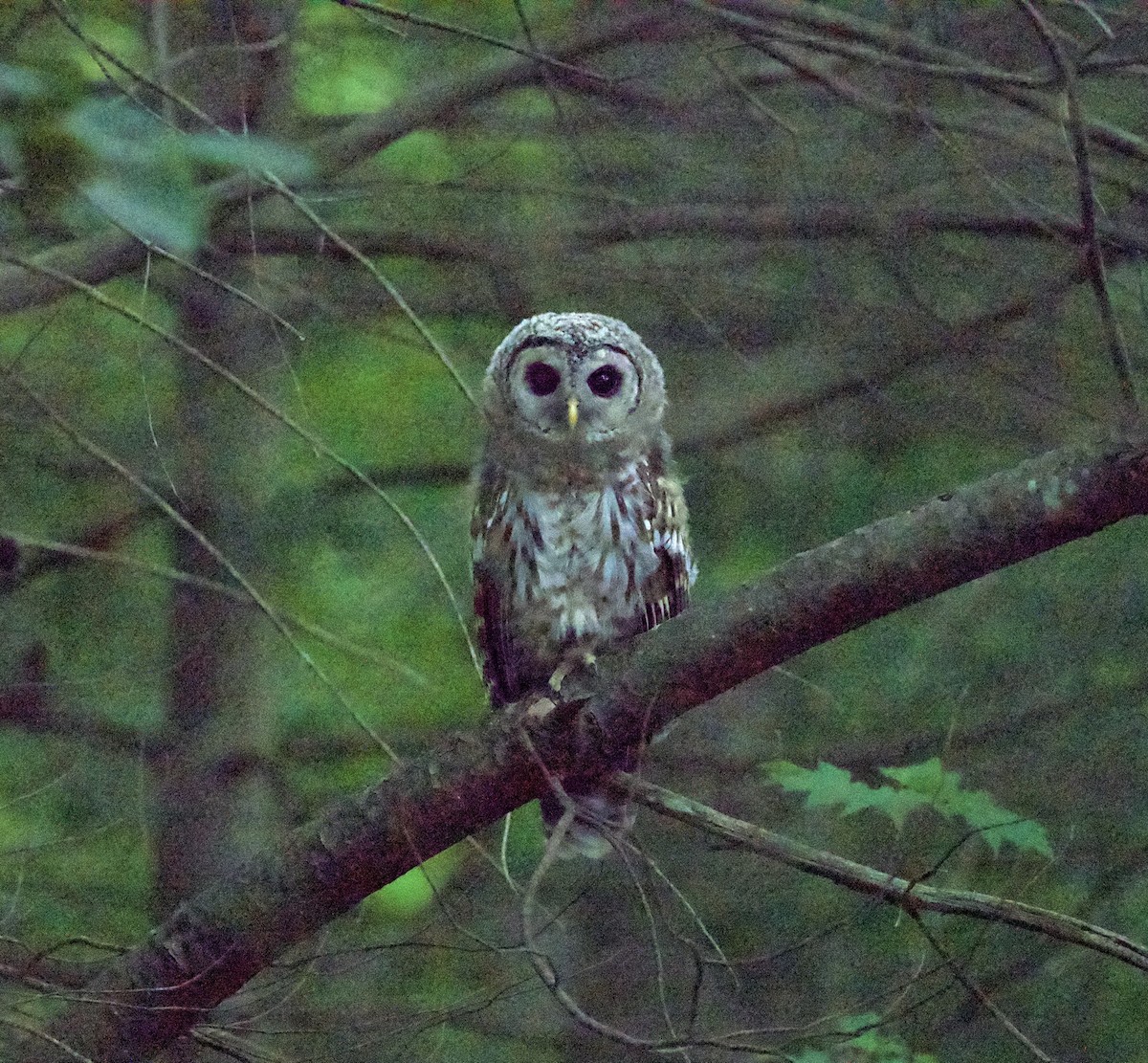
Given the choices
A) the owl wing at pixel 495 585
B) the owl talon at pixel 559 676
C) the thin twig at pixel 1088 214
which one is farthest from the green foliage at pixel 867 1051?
the owl wing at pixel 495 585

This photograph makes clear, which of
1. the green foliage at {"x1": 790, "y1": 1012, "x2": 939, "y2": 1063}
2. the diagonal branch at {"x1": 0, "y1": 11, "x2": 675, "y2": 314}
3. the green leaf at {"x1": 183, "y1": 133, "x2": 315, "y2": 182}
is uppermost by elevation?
the diagonal branch at {"x1": 0, "y1": 11, "x2": 675, "y2": 314}

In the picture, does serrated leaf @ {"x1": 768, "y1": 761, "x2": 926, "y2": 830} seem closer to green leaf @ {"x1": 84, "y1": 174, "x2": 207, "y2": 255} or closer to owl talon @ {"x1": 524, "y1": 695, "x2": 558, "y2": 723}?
owl talon @ {"x1": 524, "y1": 695, "x2": 558, "y2": 723}

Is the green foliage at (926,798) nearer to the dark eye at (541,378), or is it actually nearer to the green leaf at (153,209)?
the dark eye at (541,378)

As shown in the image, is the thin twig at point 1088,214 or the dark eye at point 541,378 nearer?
the thin twig at point 1088,214

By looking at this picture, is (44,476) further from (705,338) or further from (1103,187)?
(1103,187)

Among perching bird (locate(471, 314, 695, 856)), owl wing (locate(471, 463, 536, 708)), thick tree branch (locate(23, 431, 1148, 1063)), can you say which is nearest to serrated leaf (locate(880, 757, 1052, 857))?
thick tree branch (locate(23, 431, 1148, 1063))

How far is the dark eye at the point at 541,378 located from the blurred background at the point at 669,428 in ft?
0.52

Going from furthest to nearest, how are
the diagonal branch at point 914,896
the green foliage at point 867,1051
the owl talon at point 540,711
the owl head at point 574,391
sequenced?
the owl head at point 574,391 → the owl talon at point 540,711 → the green foliage at point 867,1051 → the diagonal branch at point 914,896

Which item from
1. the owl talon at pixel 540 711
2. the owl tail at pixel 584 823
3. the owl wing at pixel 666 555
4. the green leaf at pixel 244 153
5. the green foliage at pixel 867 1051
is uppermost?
the owl wing at pixel 666 555

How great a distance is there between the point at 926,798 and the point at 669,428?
1.93 m

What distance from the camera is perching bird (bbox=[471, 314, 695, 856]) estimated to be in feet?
10.8

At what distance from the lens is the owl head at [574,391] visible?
3426 millimetres

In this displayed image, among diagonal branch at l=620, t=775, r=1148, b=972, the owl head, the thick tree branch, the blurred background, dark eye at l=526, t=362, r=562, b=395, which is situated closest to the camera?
the thick tree branch

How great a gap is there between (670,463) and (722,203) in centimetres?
64
